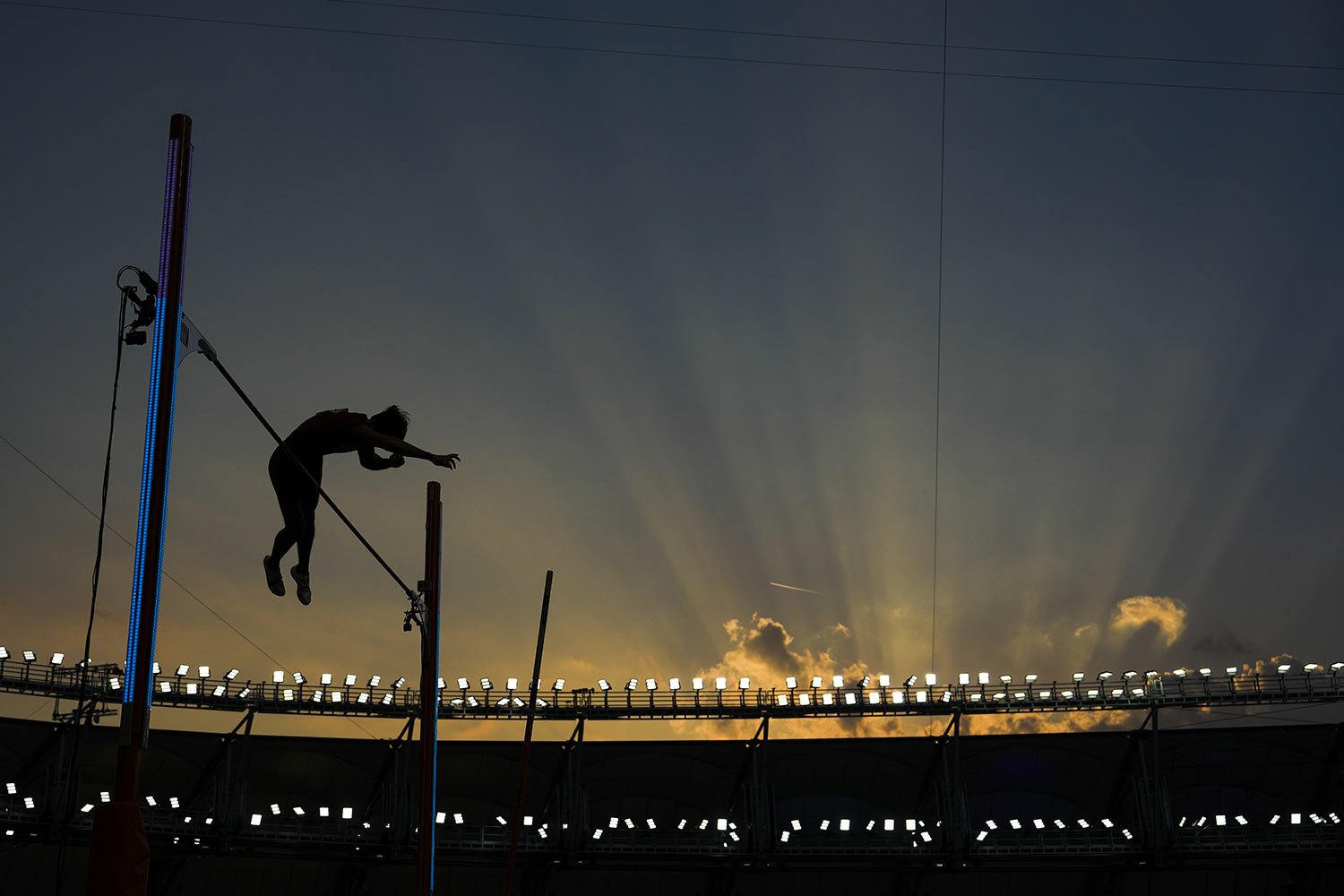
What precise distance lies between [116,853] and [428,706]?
301 inches

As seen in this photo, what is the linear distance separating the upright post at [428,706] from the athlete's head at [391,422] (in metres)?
4.18

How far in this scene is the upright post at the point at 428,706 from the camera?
1359cm

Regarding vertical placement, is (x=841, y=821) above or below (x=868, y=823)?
above

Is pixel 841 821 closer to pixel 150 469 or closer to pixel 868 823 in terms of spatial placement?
pixel 868 823

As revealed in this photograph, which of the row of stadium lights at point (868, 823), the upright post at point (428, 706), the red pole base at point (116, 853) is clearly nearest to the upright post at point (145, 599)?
the red pole base at point (116, 853)

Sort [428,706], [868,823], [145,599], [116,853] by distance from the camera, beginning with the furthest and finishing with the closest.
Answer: [868,823]
[428,706]
[145,599]
[116,853]

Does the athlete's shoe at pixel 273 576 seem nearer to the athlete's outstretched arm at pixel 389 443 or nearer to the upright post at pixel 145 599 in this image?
the athlete's outstretched arm at pixel 389 443

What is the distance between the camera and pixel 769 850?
54.8 metres

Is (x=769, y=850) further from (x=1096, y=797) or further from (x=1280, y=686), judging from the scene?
(x=1280, y=686)

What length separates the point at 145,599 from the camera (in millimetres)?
6754

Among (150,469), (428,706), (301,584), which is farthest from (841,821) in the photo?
(150,469)

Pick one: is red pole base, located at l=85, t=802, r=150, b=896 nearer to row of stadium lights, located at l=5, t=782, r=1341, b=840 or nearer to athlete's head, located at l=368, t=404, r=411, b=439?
athlete's head, located at l=368, t=404, r=411, b=439

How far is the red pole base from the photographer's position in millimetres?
6137

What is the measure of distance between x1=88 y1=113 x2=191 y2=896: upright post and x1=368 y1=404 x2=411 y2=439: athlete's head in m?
2.44
